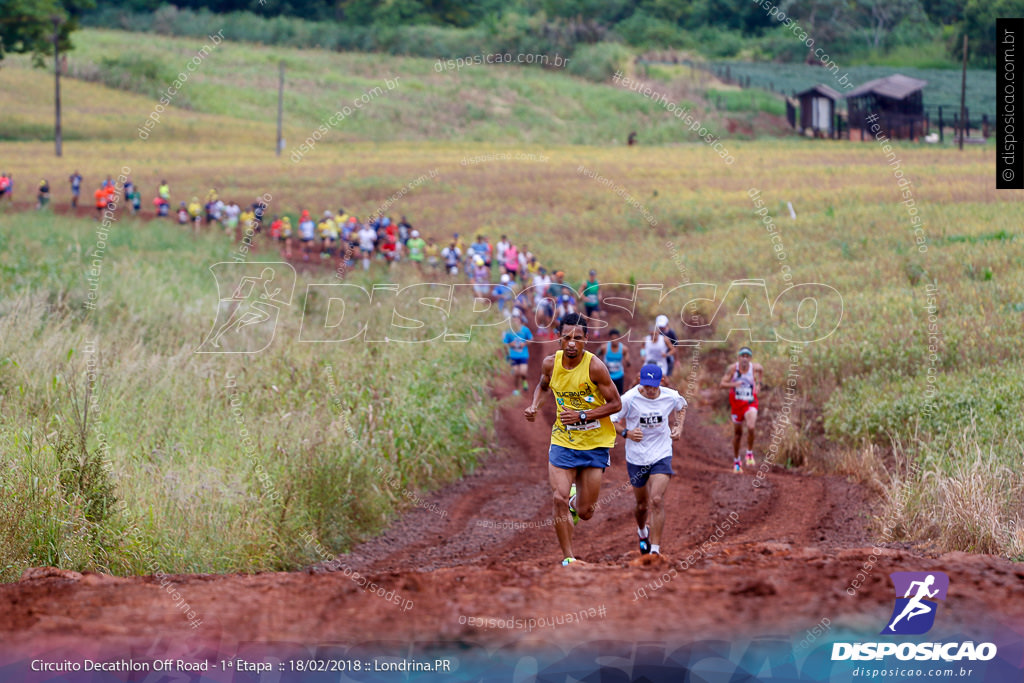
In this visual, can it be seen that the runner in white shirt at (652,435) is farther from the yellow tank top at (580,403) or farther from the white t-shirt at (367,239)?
the white t-shirt at (367,239)

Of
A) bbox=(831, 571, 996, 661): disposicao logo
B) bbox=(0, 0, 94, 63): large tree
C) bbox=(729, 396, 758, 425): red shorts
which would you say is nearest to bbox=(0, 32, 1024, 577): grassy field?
bbox=(729, 396, 758, 425): red shorts

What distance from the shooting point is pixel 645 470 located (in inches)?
386

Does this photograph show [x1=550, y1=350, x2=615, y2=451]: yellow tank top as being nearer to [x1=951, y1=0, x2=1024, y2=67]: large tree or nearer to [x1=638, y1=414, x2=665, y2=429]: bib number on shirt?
[x1=638, y1=414, x2=665, y2=429]: bib number on shirt

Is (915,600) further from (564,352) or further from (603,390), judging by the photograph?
(564,352)

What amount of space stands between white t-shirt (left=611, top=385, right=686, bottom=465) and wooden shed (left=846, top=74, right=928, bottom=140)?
52134mm

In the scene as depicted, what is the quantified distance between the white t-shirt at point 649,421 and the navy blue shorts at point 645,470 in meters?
0.04

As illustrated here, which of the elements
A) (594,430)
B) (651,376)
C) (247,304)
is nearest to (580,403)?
(594,430)

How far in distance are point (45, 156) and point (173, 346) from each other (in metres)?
38.8

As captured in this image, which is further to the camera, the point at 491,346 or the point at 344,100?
the point at 344,100

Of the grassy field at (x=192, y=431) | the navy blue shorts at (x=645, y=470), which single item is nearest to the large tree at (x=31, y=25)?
the grassy field at (x=192, y=431)

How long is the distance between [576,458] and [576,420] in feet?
1.18

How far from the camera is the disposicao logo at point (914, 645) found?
680cm

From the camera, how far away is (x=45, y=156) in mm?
51719

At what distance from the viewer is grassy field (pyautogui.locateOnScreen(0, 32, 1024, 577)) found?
1048 cm
